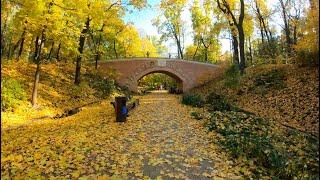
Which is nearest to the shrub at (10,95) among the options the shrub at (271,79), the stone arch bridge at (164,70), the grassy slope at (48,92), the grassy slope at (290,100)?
the grassy slope at (48,92)

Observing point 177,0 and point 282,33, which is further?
point 282,33

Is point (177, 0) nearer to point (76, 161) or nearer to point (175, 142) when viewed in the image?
point (175, 142)

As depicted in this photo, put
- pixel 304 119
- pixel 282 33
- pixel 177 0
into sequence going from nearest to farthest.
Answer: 1. pixel 304 119
2. pixel 177 0
3. pixel 282 33

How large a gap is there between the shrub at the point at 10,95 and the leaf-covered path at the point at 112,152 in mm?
2063

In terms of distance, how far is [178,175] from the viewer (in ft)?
19.6

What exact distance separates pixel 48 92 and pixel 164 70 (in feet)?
64.2

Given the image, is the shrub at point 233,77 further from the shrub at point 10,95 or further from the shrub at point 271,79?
the shrub at point 10,95

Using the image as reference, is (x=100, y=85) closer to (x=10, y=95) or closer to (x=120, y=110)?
(x=10, y=95)

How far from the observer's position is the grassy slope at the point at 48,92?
12731mm

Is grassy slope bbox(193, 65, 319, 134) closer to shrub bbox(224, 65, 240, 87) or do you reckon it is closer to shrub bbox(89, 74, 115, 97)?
shrub bbox(224, 65, 240, 87)

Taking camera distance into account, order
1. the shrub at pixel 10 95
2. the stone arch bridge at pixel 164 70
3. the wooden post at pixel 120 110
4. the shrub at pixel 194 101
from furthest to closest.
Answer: the stone arch bridge at pixel 164 70, the shrub at pixel 194 101, the shrub at pixel 10 95, the wooden post at pixel 120 110

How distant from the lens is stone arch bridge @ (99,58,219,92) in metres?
33.7

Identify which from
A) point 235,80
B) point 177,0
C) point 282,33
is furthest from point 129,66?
point 282,33

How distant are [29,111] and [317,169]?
10682 millimetres
